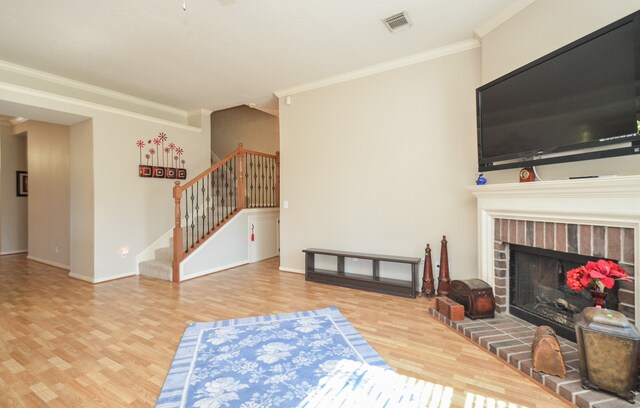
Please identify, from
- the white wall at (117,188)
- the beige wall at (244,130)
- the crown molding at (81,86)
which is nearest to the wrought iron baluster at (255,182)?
the beige wall at (244,130)

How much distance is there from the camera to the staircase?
4.68 m

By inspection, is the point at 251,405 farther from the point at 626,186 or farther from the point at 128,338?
the point at 626,186

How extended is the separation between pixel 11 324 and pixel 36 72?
128 inches

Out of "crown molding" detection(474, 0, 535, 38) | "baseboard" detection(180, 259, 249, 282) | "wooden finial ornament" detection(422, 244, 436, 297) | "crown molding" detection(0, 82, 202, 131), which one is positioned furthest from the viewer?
"baseboard" detection(180, 259, 249, 282)

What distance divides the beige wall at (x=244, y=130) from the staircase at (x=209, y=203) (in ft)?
2.24

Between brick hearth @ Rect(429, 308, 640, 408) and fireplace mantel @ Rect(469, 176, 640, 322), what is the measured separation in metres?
0.46

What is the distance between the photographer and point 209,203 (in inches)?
247

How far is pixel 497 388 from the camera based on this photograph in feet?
6.18

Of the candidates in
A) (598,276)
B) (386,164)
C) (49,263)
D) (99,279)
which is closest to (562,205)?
(598,276)

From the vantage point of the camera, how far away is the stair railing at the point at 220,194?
16.1 ft

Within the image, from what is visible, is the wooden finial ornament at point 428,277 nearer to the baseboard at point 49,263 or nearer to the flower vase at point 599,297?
the flower vase at point 599,297

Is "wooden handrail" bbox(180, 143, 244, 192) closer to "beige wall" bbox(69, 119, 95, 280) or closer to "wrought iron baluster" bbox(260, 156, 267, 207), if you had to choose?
"wrought iron baluster" bbox(260, 156, 267, 207)

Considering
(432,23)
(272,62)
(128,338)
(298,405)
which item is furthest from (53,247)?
(432,23)

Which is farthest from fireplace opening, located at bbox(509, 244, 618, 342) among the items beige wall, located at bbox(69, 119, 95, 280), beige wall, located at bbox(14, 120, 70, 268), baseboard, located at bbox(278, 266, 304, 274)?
beige wall, located at bbox(14, 120, 70, 268)
